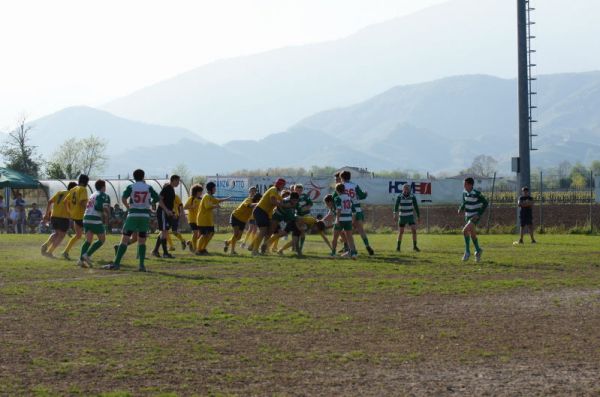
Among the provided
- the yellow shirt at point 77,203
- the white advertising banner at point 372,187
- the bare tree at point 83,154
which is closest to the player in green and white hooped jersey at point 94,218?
the yellow shirt at point 77,203

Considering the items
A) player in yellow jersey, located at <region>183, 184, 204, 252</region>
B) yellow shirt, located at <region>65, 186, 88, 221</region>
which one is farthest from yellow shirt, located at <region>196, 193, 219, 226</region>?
yellow shirt, located at <region>65, 186, 88, 221</region>

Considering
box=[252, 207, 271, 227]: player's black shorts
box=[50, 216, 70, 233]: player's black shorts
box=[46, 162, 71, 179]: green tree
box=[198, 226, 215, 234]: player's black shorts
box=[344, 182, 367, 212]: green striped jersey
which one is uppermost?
box=[46, 162, 71, 179]: green tree

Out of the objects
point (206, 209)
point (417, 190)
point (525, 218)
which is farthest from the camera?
point (417, 190)

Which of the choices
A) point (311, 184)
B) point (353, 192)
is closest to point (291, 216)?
point (353, 192)

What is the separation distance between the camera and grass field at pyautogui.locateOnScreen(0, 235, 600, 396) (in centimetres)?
808

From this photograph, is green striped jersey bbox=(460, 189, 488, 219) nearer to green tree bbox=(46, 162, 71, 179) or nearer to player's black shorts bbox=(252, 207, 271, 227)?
player's black shorts bbox=(252, 207, 271, 227)

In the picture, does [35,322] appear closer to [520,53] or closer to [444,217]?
[520,53]

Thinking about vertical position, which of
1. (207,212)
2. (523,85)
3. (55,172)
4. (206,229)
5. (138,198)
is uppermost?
(523,85)

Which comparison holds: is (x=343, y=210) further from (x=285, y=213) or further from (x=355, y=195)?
(x=285, y=213)

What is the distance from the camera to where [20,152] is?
234 ft

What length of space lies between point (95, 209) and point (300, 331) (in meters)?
9.86

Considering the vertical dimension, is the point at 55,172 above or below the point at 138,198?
above

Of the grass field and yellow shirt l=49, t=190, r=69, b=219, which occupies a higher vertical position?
yellow shirt l=49, t=190, r=69, b=219

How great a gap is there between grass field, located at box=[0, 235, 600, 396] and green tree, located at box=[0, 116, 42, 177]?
2105 inches
